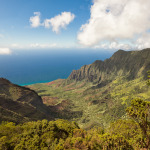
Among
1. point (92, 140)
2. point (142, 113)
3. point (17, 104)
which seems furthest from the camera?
point (17, 104)

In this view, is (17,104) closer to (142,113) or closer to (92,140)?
(92,140)

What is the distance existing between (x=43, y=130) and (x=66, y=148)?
14.9 m

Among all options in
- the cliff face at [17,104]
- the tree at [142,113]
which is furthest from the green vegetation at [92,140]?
the cliff face at [17,104]

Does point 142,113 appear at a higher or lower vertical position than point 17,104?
higher

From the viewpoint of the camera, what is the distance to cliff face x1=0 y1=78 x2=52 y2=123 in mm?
61934

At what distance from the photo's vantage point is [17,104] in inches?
3014

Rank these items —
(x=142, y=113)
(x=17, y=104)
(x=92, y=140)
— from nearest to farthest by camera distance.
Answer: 1. (x=142, y=113)
2. (x=92, y=140)
3. (x=17, y=104)

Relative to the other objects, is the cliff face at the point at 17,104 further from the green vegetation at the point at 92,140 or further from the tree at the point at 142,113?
the tree at the point at 142,113

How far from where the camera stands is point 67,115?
131250 mm

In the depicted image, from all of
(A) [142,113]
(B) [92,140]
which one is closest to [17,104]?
(B) [92,140]

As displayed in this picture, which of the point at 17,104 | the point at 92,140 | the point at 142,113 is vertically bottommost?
the point at 92,140

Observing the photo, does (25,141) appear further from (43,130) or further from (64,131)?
(64,131)

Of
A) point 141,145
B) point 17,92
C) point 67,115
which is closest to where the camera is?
point 141,145

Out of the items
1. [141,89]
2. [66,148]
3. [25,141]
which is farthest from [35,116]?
[141,89]
